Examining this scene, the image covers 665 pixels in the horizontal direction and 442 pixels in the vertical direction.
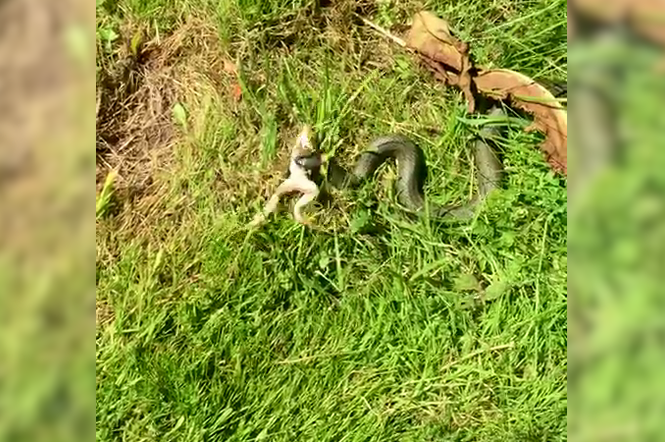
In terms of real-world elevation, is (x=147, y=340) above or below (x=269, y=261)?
below

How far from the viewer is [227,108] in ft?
7.37

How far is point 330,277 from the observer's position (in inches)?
86.0

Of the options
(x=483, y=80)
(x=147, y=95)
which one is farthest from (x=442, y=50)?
(x=147, y=95)

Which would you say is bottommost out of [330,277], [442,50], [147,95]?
[330,277]

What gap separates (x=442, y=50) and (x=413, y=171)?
0.34m

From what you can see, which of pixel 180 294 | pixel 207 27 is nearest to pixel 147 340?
pixel 180 294

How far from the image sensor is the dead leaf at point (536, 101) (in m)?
2.10

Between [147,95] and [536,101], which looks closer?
[536,101]

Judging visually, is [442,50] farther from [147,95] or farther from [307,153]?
[147,95]
